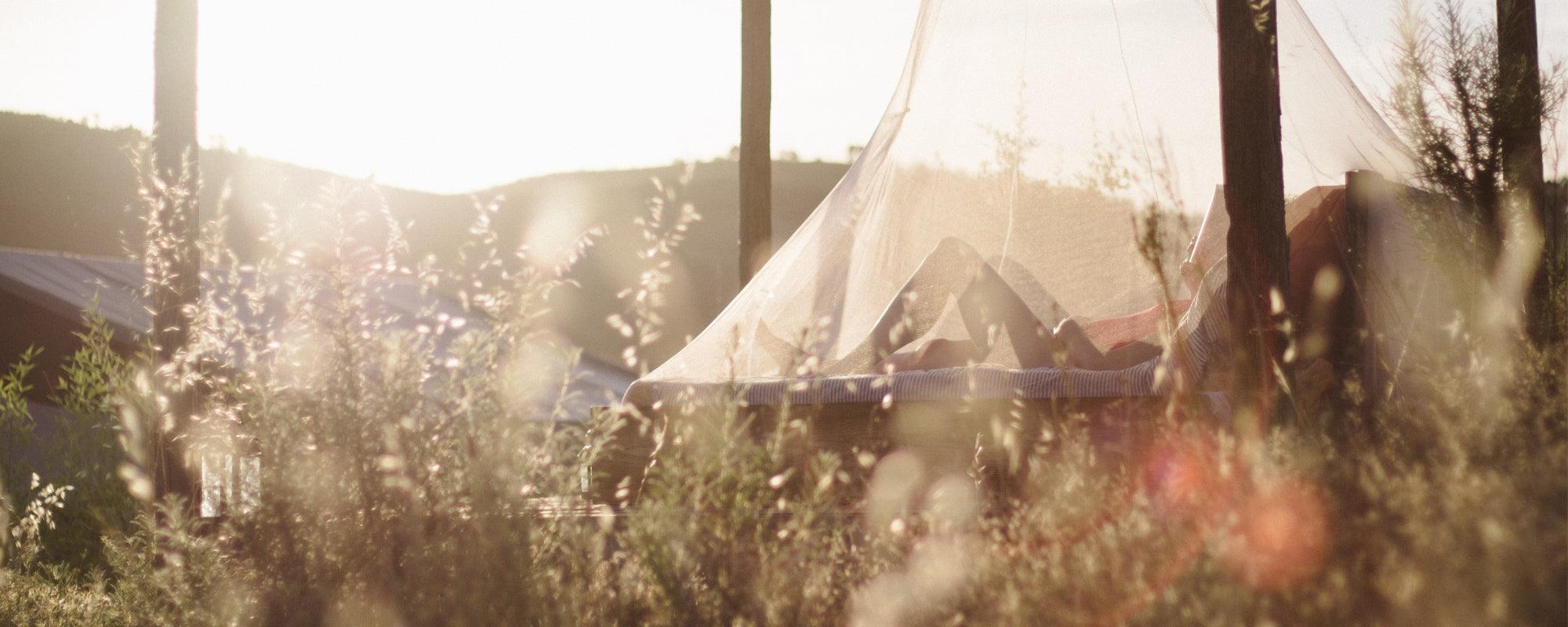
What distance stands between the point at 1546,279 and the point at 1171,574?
2.91 m

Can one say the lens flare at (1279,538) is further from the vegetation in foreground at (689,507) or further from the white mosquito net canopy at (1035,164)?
the white mosquito net canopy at (1035,164)

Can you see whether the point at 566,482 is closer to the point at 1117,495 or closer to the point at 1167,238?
the point at 1117,495

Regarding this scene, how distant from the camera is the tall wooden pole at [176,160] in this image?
3.56 metres

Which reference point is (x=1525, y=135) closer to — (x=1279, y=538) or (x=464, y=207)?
(x=1279, y=538)

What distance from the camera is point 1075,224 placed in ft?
14.8

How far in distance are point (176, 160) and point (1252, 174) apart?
344 centimetres

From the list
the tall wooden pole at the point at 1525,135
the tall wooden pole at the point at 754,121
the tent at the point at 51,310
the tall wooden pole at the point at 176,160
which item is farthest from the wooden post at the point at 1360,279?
the tent at the point at 51,310

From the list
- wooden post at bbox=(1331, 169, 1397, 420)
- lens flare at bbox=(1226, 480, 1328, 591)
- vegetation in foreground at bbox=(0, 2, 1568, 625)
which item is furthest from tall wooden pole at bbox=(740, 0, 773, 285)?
lens flare at bbox=(1226, 480, 1328, 591)

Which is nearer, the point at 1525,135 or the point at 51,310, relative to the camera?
the point at 1525,135

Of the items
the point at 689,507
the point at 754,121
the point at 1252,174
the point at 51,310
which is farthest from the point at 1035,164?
the point at 51,310

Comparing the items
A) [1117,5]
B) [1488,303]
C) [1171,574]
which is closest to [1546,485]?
[1171,574]

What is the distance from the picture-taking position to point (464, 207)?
42.9ft

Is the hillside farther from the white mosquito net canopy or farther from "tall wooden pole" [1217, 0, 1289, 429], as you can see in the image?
"tall wooden pole" [1217, 0, 1289, 429]

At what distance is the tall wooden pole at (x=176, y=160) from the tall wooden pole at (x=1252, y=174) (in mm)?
3010
